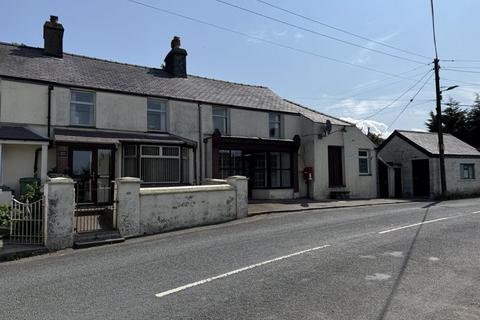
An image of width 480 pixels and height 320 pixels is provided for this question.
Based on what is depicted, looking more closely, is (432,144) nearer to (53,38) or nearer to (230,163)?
(230,163)

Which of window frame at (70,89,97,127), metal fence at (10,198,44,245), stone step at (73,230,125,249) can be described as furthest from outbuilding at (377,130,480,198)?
metal fence at (10,198,44,245)

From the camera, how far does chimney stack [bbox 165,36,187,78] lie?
23.2m

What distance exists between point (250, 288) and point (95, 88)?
13.7 meters

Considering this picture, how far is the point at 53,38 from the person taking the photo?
19219 mm

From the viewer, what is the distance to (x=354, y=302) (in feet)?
18.3

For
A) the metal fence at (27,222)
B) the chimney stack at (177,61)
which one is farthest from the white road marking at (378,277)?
the chimney stack at (177,61)

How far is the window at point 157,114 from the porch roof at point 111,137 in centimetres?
62

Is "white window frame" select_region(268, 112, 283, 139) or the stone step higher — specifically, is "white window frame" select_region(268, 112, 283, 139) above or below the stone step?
above

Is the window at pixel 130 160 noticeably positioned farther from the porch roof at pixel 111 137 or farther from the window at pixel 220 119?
the window at pixel 220 119

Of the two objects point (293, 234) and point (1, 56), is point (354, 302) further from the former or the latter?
point (1, 56)

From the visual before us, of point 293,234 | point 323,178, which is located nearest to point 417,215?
point 293,234

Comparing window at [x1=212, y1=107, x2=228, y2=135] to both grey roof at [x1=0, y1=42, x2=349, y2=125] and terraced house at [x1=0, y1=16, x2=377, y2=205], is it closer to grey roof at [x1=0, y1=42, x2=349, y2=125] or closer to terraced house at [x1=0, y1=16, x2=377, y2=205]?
terraced house at [x1=0, y1=16, x2=377, y2=205]

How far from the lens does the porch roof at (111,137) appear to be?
50.3 feet

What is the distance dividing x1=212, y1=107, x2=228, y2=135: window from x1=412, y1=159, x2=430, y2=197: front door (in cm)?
1617
